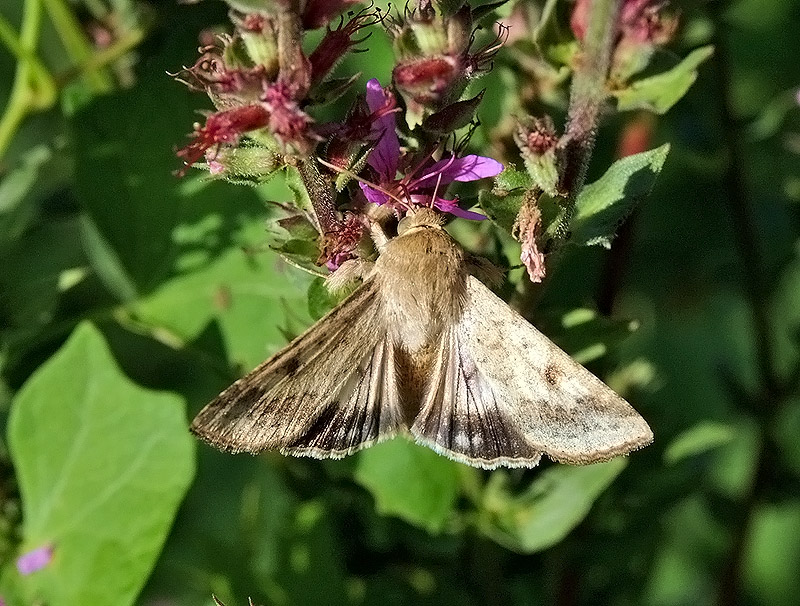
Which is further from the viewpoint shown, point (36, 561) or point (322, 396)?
point (36, 561)

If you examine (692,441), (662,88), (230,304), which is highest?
(662,88)

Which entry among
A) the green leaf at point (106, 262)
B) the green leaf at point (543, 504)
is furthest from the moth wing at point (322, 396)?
the green leaf at point (106, 262)

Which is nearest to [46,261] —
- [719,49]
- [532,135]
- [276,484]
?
[276,484]

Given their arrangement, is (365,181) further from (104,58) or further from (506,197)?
(104,58)

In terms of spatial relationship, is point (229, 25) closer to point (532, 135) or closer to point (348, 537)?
point (532, 135)

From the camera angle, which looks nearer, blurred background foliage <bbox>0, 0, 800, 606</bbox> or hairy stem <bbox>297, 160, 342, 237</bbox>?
hairy stem <bbox>297, 160, 342, 237</bbox>

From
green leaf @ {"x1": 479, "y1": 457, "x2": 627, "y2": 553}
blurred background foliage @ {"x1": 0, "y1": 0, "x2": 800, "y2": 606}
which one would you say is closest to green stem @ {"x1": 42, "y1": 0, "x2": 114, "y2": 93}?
blurred background foliage @ {"x1": 0, "y1": 0, "x2": 800, "y2": 606}

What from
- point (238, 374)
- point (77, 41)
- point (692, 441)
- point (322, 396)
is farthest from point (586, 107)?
point (77, 41)

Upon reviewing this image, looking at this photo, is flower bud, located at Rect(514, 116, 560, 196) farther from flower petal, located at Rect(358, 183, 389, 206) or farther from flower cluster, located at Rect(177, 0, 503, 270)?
flower petal, located at Rect(358, 183, 389, 206)
